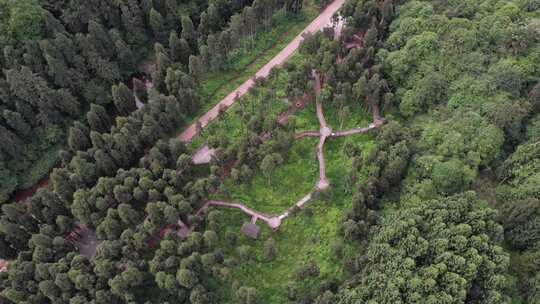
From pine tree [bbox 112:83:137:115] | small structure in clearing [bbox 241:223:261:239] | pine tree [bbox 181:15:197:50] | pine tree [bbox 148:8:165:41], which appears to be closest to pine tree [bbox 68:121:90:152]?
pine tree [bbox 112:83:137:115]

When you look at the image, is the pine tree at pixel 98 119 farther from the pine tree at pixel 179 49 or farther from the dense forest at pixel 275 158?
the pine tree at pixel 179 49

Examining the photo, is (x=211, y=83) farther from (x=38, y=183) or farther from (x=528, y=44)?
(x=528, y=44)

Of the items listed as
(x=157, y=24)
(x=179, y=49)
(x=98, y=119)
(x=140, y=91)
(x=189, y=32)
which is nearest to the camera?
(x=98, y=119)

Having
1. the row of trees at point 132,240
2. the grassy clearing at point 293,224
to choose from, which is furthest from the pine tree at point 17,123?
the grassy clearing at point 293,224

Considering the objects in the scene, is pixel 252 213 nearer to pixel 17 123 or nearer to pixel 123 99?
pixel 123 99

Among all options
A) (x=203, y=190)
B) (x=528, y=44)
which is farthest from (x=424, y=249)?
(x=528, y=44)

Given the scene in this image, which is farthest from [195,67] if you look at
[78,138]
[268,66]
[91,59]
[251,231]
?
[251,231]
